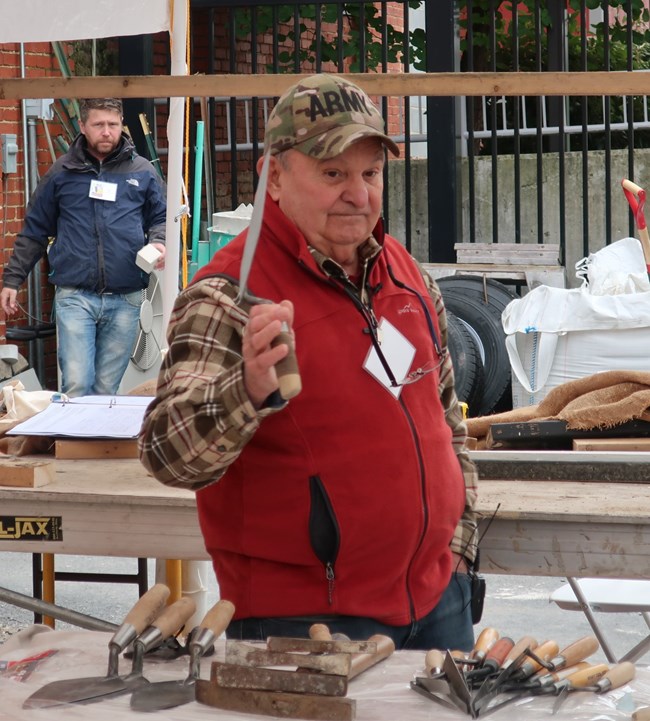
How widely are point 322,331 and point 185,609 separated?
20.6 inches

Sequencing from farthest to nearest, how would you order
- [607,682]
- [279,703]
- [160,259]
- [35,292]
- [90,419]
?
[35,292] → [160,259] → [90,419] → [607,682] → [279,703]

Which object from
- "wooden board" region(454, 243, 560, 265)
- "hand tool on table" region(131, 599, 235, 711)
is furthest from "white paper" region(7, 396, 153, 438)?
"wooden board" region(454, 243, 560, 265)

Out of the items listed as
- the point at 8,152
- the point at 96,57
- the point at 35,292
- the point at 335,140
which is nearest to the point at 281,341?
the point at 335,140

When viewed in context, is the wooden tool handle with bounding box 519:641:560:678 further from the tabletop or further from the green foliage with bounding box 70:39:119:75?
the green foliage with bounding box 70:39:119:75

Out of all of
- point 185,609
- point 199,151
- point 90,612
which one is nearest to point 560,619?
point 90,612

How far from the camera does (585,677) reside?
1825 mm

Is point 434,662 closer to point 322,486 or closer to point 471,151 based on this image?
point 322,486

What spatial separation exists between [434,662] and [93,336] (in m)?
5.31

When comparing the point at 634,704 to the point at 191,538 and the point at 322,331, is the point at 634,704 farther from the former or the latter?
the point at 191,538

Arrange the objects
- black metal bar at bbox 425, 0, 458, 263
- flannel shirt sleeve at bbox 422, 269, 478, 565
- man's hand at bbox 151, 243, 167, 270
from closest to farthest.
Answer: flannel shirt sleeve at bbox 422, 269, 478, 565, man's hand at bbox 151, 243, 167, 270, black metal bar at bbox 425, 0, 458, 263

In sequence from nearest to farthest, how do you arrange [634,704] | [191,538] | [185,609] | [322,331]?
[634,704] → [185,609] → [322,331] → [191,538]

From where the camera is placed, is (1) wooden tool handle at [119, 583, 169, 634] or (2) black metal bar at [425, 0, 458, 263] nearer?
(1) wooden tool handle at [119, 583, 169, 634]

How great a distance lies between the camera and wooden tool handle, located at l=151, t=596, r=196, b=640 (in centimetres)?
194

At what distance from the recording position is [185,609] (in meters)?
2.01
